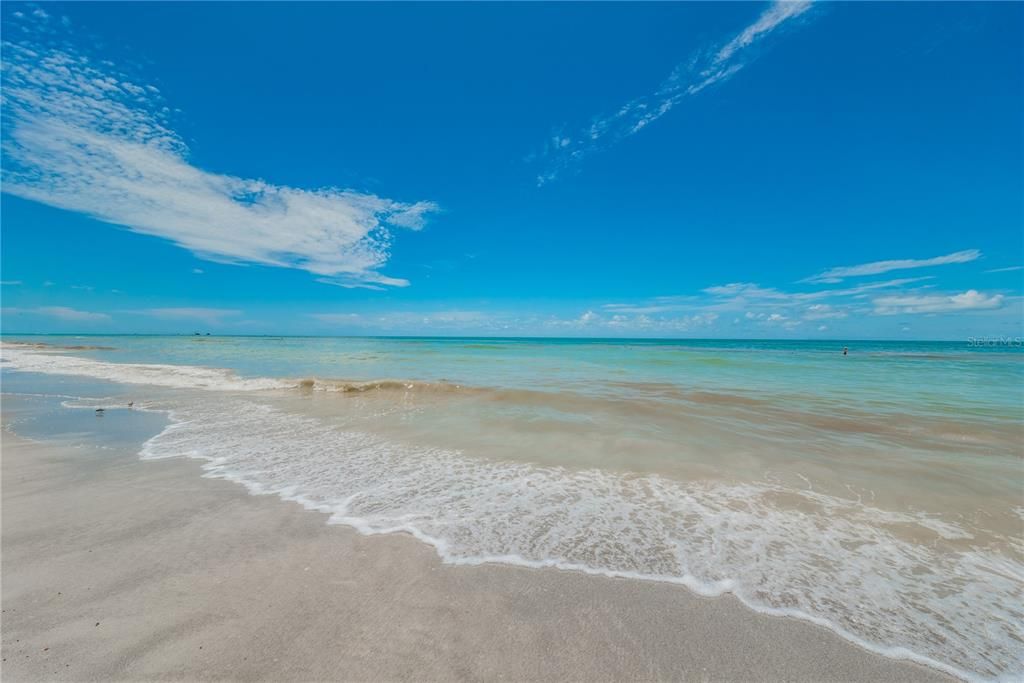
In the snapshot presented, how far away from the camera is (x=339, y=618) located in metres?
2.92

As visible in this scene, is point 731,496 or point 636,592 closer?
point 636,592

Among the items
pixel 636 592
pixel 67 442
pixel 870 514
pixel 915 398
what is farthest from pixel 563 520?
pixel 915 398

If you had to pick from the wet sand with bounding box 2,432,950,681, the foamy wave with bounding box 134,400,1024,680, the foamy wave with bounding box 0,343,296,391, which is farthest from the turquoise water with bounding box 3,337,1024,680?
the foamy wave with bounding box 0,343,296,391

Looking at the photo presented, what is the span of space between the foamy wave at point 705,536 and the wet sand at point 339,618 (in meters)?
0.31

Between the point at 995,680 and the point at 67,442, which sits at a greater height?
the point at 67,442

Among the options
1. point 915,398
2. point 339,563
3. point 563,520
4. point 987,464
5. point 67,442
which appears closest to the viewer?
point 339,563

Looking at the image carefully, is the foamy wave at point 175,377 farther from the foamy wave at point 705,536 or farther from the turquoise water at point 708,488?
the foamy wave at point 705,536

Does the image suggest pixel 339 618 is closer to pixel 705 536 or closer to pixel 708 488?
pixel 705 536

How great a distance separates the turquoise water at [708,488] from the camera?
3389mm

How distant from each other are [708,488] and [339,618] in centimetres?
481

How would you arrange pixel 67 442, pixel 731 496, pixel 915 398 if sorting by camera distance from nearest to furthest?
pixel 731 496 < pixel 67 442 < pixel 915 398

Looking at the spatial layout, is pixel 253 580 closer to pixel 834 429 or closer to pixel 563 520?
pixel 563 520

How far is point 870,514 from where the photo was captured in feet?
15.9

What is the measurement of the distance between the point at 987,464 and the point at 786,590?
6534mm
